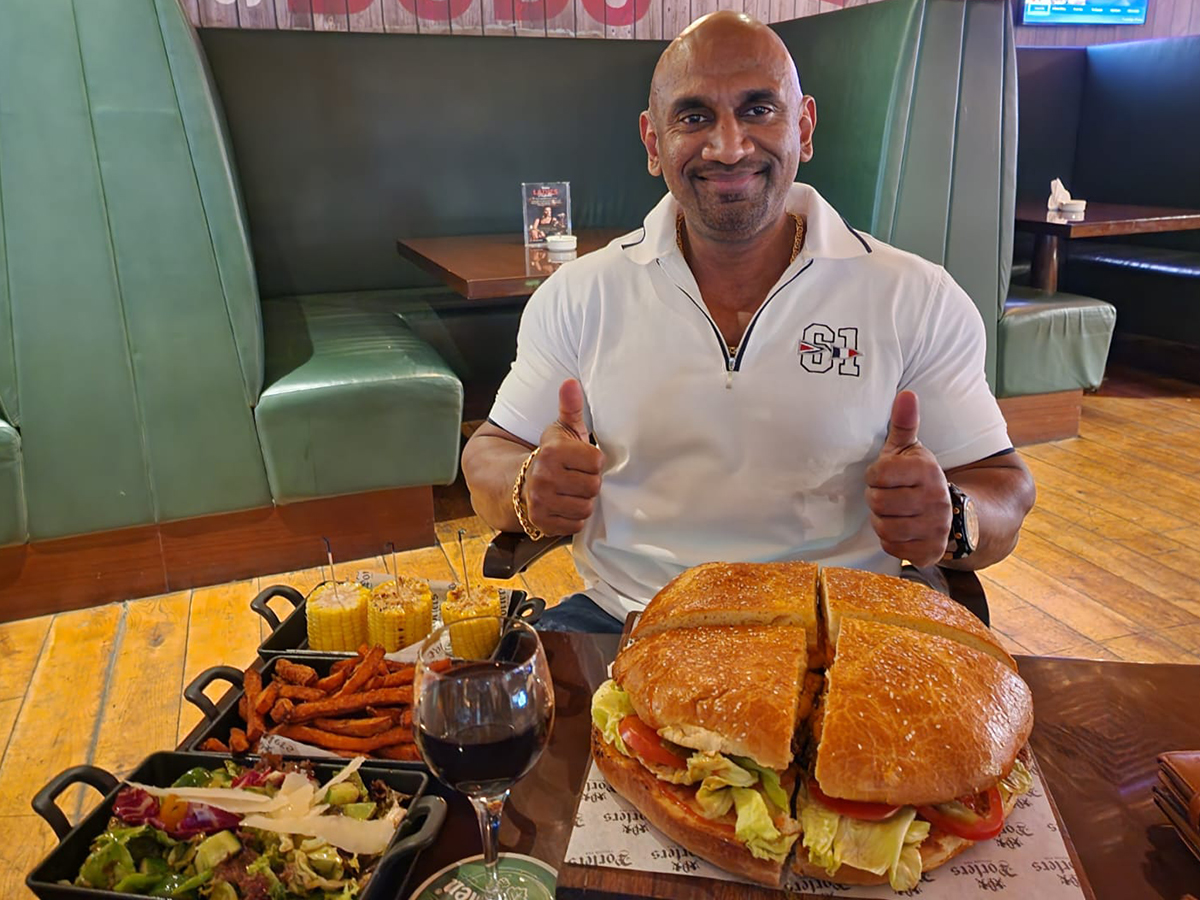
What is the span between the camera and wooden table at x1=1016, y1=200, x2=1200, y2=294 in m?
3.80

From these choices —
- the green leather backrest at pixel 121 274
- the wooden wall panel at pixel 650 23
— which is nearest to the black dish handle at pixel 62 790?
the green leather backrest at pixel 121 274

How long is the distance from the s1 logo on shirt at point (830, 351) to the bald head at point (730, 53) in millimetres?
411

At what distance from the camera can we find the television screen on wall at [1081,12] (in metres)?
5.46

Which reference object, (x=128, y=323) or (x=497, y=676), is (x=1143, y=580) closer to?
(x=497, y=676)

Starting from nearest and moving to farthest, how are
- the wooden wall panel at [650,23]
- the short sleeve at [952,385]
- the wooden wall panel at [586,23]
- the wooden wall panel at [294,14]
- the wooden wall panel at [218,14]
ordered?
1. the short sleeve at [952,385]
2. the wooden wall panel at [218,14]
3. the wooden wall panel at [294,14]
4. the wooden wall panel at [586,23]
5. the wooden wall panel at [650,23]

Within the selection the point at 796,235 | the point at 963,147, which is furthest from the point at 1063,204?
the point at 796,235

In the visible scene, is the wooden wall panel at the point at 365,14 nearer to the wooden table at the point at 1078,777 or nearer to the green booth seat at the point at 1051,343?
the green booth seat at the point at 1051,343

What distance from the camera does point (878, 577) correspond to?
3.33ft

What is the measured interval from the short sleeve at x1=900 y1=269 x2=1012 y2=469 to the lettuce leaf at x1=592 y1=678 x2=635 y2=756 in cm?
83

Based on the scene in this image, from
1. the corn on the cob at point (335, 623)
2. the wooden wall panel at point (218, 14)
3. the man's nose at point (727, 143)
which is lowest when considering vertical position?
the corn on the cob at point (335, 623)

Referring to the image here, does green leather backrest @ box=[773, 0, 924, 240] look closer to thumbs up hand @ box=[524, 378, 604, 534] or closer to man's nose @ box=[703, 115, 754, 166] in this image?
man's nose @ box=[703, 115, 754, 166]

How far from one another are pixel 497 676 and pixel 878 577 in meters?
0.46

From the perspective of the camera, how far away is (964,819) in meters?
0.75

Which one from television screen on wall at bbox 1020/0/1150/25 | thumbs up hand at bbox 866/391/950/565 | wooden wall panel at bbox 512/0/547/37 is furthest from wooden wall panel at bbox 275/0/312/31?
television screen on wall at bbox 1020/0/1150/25
